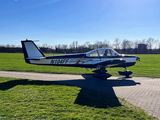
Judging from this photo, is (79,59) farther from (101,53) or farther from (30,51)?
(30,51)

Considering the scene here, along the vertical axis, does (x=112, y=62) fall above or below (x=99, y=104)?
above

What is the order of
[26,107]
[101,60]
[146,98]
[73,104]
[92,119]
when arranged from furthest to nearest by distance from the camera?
[101,60]
[146,98]
[73,104]
[26,107]
[92,119]

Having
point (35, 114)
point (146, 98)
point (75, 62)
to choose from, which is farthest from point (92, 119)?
point (75, 62)

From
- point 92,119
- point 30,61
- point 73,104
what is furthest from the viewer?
point 30,61

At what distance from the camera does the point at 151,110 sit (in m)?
4.70

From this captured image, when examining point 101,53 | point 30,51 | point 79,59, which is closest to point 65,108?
point 79,59

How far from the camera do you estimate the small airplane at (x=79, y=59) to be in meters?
10.2

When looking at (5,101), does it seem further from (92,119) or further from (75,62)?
(75,62)

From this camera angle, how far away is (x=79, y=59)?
10750 millimetres

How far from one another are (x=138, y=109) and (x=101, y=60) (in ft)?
21.3

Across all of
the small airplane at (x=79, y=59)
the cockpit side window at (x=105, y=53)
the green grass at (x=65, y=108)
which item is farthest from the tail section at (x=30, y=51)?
the cockpit side window at (x=105, y=53)

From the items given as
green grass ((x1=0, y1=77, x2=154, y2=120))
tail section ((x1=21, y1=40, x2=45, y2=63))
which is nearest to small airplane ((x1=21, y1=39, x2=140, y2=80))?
tail section ((x1=21, y1=40, x2=45, y2=63))

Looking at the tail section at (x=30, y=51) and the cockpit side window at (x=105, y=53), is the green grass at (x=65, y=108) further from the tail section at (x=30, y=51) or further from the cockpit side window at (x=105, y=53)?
the cockpit side window at (x=105, y=53)

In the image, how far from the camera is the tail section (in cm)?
1003
